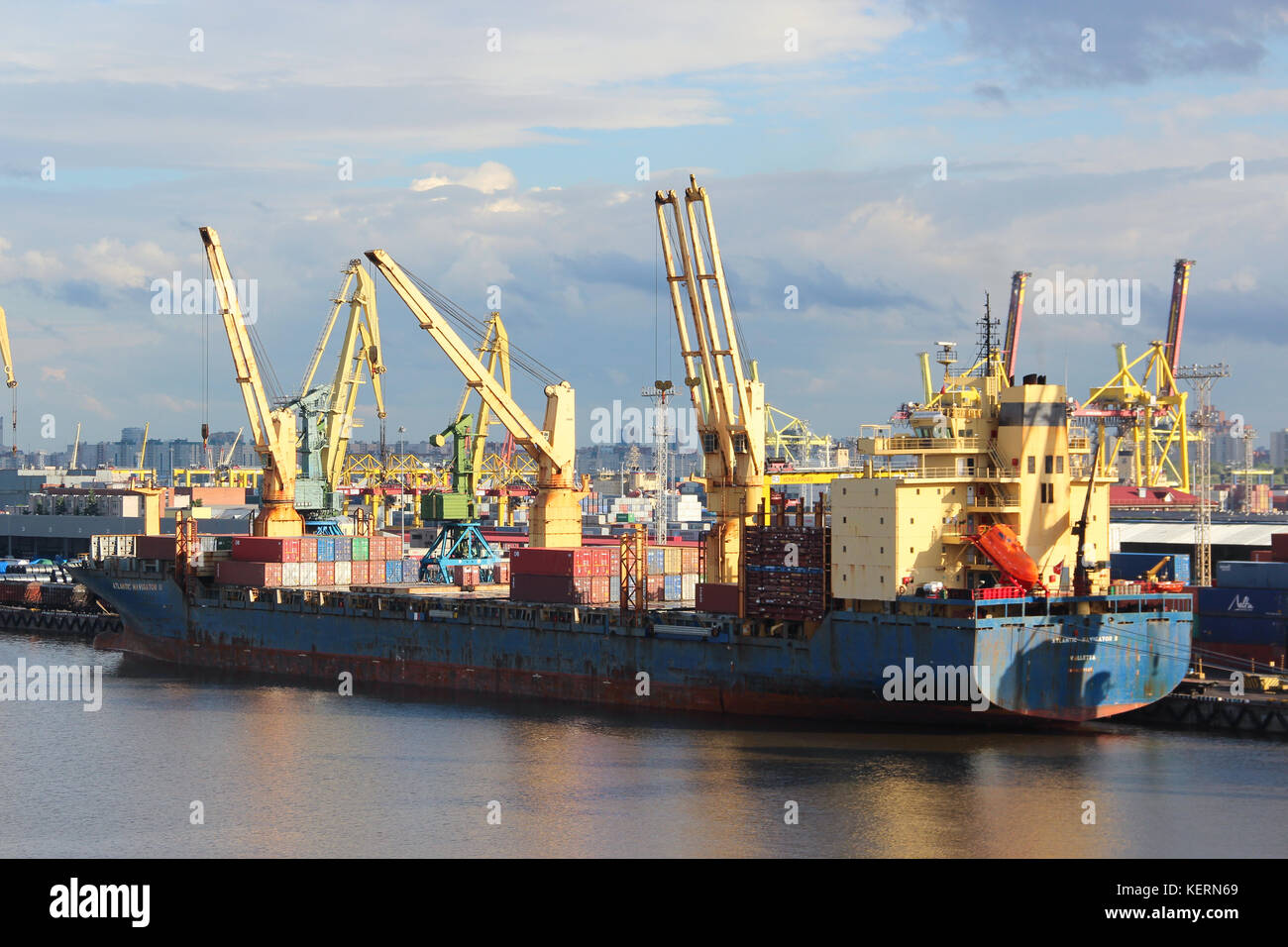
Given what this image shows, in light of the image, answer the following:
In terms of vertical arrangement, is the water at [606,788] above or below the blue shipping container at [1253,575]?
below

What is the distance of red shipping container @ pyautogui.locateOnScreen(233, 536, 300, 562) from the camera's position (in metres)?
87.0

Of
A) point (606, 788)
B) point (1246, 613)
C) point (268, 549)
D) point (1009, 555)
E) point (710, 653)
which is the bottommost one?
point (606, 788)

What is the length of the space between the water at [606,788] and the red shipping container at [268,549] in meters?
20.1

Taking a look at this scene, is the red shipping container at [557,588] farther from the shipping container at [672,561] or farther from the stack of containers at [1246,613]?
the stack of containers at [1246,613]

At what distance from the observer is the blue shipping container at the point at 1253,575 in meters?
65.2

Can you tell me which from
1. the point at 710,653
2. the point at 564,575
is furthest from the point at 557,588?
the point at 710,653

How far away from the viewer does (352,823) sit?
48.1 meters

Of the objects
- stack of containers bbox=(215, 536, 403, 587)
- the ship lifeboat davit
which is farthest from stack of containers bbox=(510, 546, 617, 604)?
the ship lifeboat davit

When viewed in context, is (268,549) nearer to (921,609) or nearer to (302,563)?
(302,563)

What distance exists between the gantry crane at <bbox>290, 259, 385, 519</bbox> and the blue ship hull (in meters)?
12.1

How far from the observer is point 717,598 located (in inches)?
2635

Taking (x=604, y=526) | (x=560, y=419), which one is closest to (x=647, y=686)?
(x=560, y=419)

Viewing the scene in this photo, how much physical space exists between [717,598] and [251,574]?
105ft

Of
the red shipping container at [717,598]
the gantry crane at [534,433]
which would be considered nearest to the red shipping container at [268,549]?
A: the gantry crane at [534,433]
